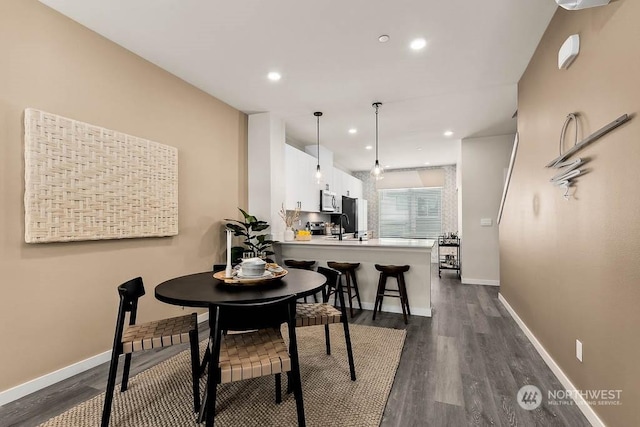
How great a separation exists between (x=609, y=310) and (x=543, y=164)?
1.40 meters

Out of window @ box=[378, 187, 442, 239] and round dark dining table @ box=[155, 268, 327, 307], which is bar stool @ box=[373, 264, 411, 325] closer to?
round dark dining table @ box=[155, 268, 327, 307]

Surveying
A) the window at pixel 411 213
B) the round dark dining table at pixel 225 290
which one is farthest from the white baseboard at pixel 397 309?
the window at pixel 411 213

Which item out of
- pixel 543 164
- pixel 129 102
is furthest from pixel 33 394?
pixel 543 164

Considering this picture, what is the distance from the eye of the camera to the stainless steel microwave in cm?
598

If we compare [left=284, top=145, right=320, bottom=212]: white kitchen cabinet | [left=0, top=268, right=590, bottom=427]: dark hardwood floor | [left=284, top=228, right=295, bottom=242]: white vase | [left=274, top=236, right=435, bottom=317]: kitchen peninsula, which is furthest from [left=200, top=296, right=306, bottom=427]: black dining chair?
[left=284, top=145, right=320, bottom=212]: white kitchen cabinet

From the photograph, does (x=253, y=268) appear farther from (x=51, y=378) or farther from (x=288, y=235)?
(x=288, y=235)

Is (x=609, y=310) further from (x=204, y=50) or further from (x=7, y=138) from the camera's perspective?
(x=7, y=138)

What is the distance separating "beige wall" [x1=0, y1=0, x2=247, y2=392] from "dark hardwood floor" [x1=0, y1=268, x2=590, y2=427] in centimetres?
32

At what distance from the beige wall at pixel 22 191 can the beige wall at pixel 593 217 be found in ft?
11.1

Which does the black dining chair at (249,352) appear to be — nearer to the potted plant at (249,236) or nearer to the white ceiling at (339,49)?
the white ceiling at (339,49)

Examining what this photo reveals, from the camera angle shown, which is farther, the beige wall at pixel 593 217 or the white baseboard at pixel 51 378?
the white baseboard at pixel 51 378

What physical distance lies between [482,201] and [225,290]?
517 cm

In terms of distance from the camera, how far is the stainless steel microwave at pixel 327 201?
235 inches

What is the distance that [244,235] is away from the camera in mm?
4090
